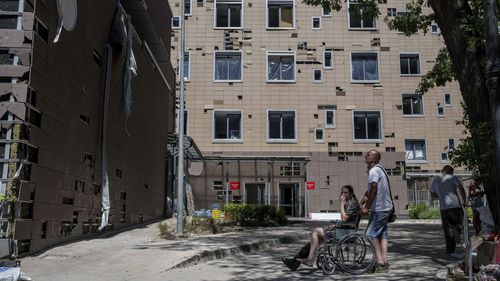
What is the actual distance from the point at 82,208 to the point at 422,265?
7.60m

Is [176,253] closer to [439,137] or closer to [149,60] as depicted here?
[149,60]

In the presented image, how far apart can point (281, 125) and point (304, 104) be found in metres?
1.92

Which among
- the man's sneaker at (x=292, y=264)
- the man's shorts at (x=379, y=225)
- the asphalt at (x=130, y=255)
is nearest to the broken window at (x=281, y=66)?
the asphalt at (x=130, y=255)

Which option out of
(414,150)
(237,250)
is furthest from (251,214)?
(414,150)

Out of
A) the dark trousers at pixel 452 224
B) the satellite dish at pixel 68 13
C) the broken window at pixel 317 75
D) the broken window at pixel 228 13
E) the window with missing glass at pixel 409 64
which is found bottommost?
the dark trousers at pixel 452 224

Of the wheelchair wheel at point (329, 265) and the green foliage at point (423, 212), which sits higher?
the green foliage at point (423, 212)

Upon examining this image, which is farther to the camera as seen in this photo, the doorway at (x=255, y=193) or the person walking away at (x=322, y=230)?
the doorway at (x=255, y=193)

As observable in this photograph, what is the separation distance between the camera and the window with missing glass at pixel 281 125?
3262cm

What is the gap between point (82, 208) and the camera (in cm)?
1255

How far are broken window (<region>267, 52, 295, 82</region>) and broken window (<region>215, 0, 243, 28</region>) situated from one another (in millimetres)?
3012

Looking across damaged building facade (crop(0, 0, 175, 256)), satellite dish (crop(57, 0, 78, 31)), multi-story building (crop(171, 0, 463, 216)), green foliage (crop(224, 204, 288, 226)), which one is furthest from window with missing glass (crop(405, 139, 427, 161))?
satellite dish (crop(57, 0, 78, 31))

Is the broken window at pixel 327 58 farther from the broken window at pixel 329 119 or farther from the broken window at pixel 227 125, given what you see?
the broken window at pixel 227 125

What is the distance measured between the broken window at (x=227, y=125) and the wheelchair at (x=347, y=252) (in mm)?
23899

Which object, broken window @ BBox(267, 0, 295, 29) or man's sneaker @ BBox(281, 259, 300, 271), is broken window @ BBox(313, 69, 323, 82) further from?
man's sneaker @ BBox(281, 259, 300, 271)
